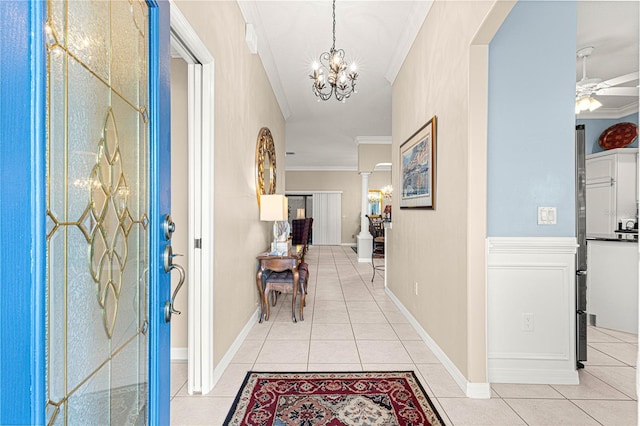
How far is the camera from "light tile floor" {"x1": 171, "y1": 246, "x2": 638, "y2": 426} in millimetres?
1862

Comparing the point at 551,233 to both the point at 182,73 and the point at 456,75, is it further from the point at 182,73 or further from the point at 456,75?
the point at 182,73

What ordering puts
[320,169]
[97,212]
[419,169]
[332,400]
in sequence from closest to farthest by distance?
[97,212]
[332,400]
[419,169]
[320,169]

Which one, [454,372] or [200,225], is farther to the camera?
[454,372]

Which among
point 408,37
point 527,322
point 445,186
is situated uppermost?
point 408,37

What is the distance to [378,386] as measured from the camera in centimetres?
214

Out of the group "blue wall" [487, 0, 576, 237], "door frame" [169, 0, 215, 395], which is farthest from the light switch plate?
"door frame" [169, 0, 215, 395]

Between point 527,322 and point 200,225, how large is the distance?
7.59ft

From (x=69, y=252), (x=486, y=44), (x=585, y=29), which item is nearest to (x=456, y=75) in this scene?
(x=486, y=44)

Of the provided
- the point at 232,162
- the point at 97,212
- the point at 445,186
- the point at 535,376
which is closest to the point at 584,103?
the point at 445,186

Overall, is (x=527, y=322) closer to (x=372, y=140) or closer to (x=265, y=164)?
(x=265, y=164)

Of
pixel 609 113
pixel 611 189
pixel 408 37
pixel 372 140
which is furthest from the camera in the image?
pixel 372 140

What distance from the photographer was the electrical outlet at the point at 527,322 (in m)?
2.23

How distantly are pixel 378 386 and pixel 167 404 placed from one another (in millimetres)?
1432

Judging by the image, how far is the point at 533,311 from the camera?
223 cm
